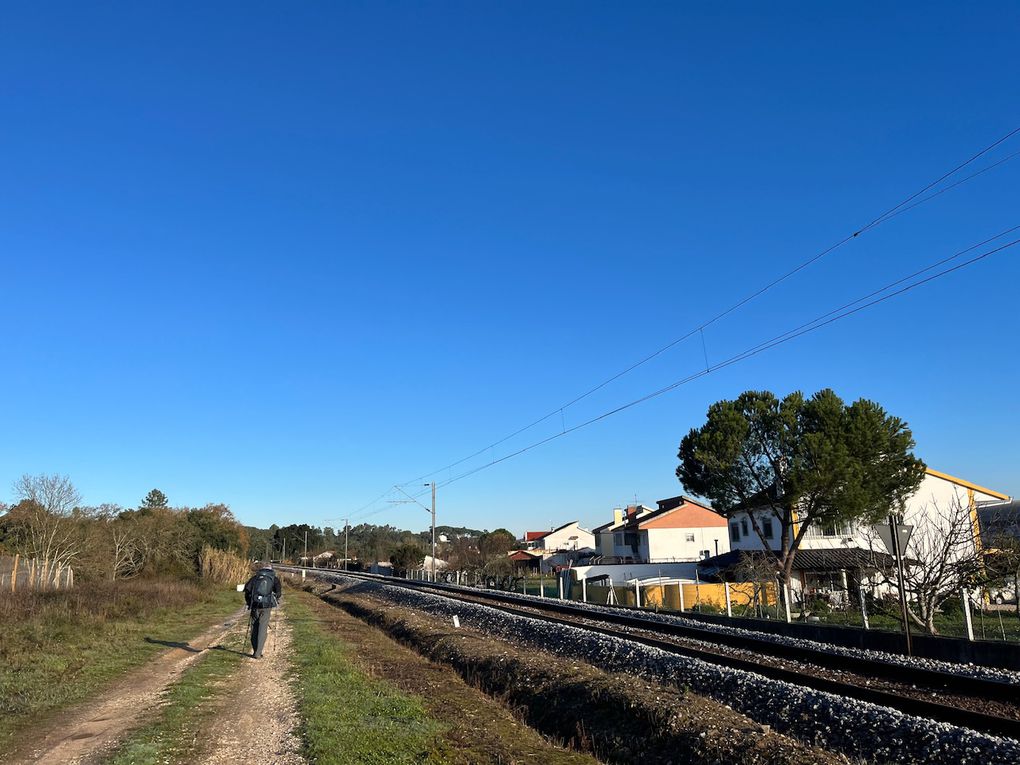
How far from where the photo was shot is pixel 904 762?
24.5ft

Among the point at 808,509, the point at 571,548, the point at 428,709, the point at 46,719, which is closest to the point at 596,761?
the point at 428,709

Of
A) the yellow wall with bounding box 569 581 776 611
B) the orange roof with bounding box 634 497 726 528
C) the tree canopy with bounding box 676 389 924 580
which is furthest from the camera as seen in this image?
the orange roof with bounding box 634 497 726 528

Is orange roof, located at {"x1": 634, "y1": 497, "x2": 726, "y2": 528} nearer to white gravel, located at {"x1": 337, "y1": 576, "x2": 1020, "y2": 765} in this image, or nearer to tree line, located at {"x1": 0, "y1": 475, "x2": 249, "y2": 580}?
tree line, located at {"x1": 0, "y1": 475, "x2": 249, "y2": 580}

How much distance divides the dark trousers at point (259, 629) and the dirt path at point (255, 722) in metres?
1.00

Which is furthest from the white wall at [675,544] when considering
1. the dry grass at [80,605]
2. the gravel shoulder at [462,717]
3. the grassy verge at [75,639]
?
the gravel shoulder at [462,717]

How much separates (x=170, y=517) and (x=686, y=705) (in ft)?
200

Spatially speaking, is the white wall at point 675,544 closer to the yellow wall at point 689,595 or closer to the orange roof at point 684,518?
the orange roof at point 684,518

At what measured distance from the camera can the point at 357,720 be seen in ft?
28.8

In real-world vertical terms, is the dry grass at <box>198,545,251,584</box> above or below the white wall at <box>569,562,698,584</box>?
above

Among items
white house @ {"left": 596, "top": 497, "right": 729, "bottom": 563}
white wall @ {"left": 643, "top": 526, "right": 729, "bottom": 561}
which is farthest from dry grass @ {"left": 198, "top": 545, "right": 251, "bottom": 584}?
white wall @ {"left": 643, "top": 526, "right": 729, "bottom": 561}

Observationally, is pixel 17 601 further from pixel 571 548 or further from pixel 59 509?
pixel 571 548

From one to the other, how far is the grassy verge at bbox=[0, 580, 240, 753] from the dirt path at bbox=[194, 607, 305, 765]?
81.9 inches

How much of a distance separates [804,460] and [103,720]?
38.3 metres

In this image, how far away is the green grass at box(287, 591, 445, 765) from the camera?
7340mm
